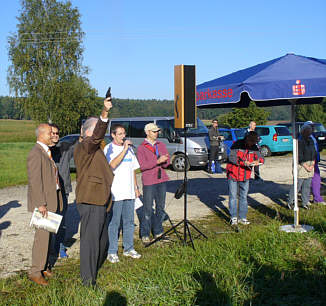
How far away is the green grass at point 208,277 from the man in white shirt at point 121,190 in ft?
0.84

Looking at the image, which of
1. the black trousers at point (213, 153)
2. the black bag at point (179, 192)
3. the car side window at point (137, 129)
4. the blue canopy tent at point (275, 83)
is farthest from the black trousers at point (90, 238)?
the car side window at point (137, 129)

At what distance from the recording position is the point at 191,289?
169 inches

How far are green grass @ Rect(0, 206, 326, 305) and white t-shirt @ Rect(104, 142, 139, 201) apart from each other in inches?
35.2

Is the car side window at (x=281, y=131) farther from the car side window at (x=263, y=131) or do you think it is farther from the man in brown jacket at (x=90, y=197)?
the man in brown jacket at (x=90, y=197)

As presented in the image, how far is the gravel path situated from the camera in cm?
617

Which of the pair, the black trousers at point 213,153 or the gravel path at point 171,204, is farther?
the black trousers at point 213,153

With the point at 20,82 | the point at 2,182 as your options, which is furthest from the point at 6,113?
the point at 2,182

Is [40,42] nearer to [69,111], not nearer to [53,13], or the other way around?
[53,13]

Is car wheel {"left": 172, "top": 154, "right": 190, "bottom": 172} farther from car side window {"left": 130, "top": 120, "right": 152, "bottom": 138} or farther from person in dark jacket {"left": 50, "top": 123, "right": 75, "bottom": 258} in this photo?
person in dark jacket {"left": 50, "top": 123, "right": 75, "bottom": 258}

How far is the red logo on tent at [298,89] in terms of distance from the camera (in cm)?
551

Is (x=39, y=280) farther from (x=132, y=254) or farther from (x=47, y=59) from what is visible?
(x=47, y=59)

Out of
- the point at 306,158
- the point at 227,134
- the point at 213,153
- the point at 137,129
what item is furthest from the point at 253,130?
the point at 227,134

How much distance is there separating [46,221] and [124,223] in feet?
4.37

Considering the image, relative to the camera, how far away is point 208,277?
4.55 m
